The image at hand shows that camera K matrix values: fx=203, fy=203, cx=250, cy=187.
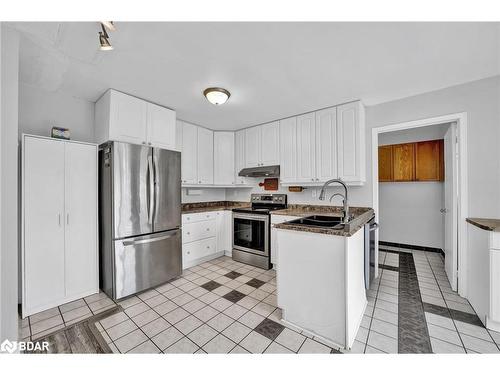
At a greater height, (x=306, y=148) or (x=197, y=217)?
(x=306, y=148)

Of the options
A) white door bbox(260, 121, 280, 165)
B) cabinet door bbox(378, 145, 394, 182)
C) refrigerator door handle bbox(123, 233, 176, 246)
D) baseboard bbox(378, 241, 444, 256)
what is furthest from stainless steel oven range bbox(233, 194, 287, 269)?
baseboard bbox(378, 241, 444, 256)

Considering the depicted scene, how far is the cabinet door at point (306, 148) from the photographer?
305 cm

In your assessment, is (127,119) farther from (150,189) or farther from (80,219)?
(80,219)

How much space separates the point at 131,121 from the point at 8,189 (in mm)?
1389

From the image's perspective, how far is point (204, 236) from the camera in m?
3.38

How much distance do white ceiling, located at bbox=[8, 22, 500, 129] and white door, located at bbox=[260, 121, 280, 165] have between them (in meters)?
0.85

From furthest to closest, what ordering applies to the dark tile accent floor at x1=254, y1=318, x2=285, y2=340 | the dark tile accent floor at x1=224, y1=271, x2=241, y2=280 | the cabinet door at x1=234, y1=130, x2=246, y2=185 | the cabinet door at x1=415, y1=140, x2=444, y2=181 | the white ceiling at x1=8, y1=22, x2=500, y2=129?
the cabinet door at x1=234, y1=130, x2=246, y2=185 < the cabinet door at x1=415, y1=140, x2=444, y2=181 < the dark tile accent floor at x1=224, y1=271, x2=241, y2=280 < the dark tile accent floor at x1=254, y1=318, x2=285, y2=340 < the white ceiling at x1=8, y1=22, x2=500, y2=129

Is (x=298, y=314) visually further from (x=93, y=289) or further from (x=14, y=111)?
(x=14, y=111)

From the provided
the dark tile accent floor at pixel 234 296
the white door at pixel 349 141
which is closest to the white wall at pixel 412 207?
the white door at pixel 349 141

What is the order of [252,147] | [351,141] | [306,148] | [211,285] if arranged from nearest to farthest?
1. [211,285]
2. [351,141]
3. [306,148]
4. [252,147]

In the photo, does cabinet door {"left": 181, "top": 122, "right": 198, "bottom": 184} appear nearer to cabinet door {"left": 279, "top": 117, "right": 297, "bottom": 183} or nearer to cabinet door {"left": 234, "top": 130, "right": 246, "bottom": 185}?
cabinet door {"left": 234, "top": 130, "right": 246, "bottom": 185}

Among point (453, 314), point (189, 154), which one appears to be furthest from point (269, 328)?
point (189, 154)

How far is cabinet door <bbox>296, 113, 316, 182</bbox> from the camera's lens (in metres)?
3.05

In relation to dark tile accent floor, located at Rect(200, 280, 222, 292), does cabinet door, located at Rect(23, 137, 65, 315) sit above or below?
above
